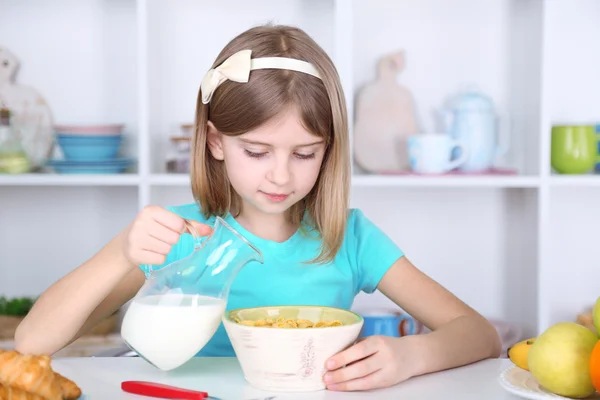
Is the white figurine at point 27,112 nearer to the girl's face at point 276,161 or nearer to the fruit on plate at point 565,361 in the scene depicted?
the girl's face at point 276,161

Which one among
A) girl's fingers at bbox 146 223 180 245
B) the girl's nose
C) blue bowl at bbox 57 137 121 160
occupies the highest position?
blue bowl at bbox 57 137 121 160

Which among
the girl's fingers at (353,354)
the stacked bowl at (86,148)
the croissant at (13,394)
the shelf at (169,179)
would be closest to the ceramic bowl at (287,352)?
the girl's fingers at (353,354)

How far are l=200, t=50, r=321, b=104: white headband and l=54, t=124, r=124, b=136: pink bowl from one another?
939 mm

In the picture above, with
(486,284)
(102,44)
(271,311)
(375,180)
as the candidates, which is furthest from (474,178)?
(271,311)

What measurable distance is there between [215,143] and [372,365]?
1.70 ft

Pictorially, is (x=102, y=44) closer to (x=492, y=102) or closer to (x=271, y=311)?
(x=492, y=102)

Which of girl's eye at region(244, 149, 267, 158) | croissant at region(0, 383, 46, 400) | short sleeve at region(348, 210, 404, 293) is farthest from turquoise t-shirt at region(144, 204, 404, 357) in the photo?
croissant at region(0, 383, 46, 400)

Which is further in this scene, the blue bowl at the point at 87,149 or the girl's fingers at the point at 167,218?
the blue bowl at the point at 87,149

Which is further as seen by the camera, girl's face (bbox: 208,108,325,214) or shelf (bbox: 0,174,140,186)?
shelf (bbox: 0,174,140,186)

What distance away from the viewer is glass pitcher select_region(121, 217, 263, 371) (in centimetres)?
84

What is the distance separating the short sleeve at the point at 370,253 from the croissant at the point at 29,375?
2.27ft

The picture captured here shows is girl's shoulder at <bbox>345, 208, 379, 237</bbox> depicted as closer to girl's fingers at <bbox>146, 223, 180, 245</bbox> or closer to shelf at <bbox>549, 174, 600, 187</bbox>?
girl's fingers at <bbox>146, 223, 180, 245</bbox>

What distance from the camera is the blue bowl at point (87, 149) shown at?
79.8 inches

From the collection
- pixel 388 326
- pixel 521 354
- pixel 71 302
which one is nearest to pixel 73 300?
pixel 71 302
